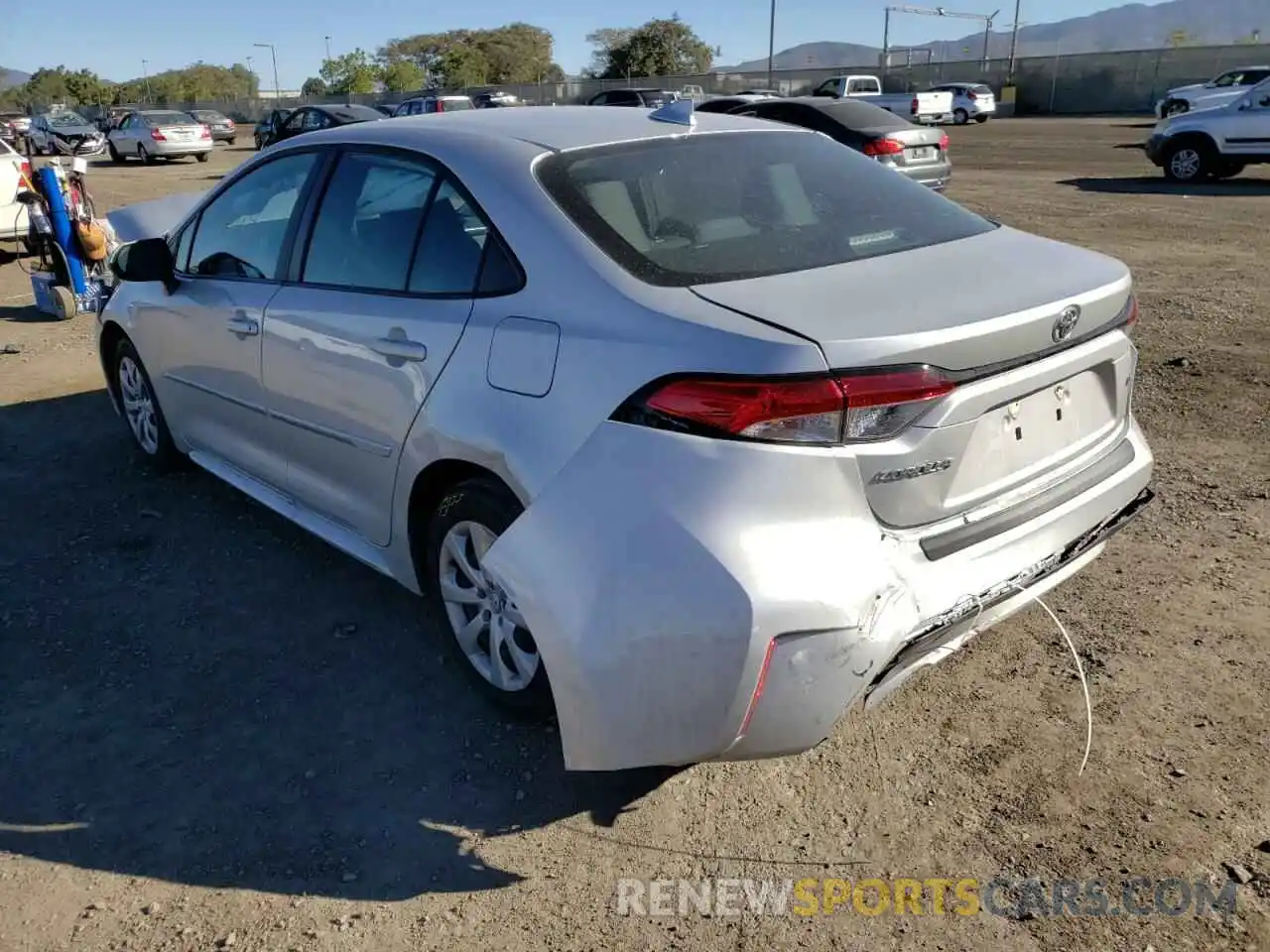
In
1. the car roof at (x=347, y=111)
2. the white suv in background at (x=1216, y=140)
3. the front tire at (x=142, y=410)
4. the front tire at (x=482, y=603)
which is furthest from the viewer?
the car roof at (x=347, y=111)

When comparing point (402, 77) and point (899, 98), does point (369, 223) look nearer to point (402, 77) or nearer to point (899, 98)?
point (899, 98)

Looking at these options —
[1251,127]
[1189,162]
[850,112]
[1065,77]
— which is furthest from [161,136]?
[1065,77]

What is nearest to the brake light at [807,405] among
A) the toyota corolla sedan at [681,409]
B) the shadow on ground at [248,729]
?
the toyota corolla sedan at [681,409]

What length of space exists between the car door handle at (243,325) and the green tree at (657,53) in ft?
256

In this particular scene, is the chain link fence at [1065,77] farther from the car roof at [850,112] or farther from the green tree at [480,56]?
the green tree at [480,56]

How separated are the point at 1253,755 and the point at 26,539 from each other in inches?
185

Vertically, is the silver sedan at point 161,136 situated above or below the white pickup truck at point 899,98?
below

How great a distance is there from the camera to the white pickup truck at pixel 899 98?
1070 inches

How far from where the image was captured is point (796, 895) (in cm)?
249

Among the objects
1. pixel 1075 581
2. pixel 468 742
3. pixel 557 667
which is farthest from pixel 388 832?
pixel 1075 581

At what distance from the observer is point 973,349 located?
235 cm

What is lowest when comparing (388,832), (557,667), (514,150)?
(388,832)

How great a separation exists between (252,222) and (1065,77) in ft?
163

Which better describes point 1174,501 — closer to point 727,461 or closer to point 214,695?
point 727,461
